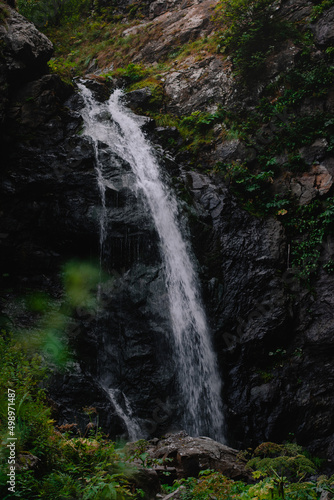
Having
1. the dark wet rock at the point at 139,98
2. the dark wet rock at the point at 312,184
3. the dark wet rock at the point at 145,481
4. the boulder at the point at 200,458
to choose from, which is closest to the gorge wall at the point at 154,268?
the dark wet rock at the point at 312,184

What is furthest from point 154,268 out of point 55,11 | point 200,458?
point 55,11

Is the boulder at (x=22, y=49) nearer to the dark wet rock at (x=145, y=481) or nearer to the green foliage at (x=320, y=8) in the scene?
the green foliage at (x=320, y=8)

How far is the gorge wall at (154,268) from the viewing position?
685 centimetres

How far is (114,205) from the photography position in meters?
8.59

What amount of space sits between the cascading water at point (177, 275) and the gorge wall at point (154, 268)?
25 centimetres

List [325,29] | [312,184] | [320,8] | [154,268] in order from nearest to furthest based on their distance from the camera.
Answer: [154,268]
[312,184]
[325,29]
[320,8]

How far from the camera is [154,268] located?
319 inches

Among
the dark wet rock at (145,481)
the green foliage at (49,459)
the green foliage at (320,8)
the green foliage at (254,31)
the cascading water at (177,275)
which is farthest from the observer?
the green foliage at (254,31)

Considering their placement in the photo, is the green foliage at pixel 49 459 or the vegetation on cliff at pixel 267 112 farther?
the vegetation on cliff at pixel 267 112

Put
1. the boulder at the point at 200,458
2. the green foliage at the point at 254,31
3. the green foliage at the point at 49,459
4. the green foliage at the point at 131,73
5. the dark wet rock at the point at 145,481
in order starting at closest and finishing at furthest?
the green foliage at the point at 49,459 → the dark wet rock at the point at 145,481 → the boulder at the point at 200,458 → the green foliage at the point at 254,31 → the green foliage at the point at 131,73

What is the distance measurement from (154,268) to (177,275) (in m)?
0.61

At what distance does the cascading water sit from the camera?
6.96 meters

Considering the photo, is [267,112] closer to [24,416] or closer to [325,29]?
[325,29]

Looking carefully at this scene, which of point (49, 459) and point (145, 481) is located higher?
point (49, 459)
